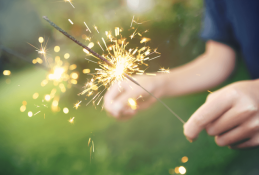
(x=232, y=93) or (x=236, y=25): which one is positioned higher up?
(x=236, y=25)

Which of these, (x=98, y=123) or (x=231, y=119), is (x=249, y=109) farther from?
(x=98, y=123)

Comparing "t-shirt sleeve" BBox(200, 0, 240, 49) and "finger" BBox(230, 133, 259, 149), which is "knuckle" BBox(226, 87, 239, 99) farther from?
"t-shirt sleeve" BBox(200, 0, 240, 49)

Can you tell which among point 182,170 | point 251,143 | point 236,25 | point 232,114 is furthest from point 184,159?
point 236,25

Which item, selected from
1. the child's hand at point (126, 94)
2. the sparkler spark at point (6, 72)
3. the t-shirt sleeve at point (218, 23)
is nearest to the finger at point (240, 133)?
the child's hand at point (126, 94)

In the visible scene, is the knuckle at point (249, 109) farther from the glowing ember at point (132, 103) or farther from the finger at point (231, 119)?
the glowing ember at point (132, 103)

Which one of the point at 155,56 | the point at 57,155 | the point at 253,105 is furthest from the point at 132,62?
the point at 57,155

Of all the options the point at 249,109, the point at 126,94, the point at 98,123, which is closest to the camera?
the point at 249,109

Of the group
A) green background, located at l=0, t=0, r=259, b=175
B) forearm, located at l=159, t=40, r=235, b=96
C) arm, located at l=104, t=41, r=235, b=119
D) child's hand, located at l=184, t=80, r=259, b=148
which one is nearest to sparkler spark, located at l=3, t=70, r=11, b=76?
green background, located at l=0, t=0, r=259, b=175

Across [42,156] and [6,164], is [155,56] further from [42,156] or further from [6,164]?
[6,164]
